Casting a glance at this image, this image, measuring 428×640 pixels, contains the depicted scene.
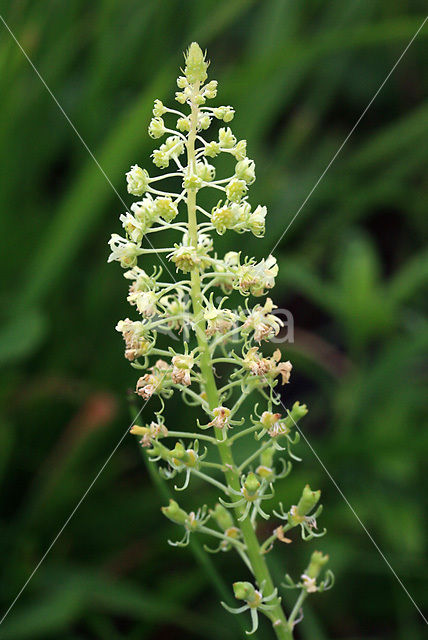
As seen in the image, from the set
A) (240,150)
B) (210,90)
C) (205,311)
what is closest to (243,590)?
(205,311)

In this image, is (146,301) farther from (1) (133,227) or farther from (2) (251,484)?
(2) (251,484)

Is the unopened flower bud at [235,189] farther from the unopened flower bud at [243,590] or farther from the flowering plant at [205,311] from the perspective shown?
the unopened flower bud at [243,590]

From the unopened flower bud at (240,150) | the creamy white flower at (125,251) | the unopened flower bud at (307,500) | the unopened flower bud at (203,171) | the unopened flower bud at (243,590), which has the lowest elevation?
the unopened flower bud at (243,590)

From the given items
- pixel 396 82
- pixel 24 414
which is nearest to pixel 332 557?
pixel 24 414

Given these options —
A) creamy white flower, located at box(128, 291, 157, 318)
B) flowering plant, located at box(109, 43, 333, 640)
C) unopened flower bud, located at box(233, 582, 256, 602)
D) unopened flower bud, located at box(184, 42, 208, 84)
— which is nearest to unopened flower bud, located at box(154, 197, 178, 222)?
flowering plant, located at box(109, 43, 333, 640)

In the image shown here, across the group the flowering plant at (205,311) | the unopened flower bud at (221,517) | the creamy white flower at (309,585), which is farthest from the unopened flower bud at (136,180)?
the creamy white flower at (309,585)

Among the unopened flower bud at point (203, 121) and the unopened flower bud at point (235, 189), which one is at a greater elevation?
the unopened flower bud at point (203, 121)
